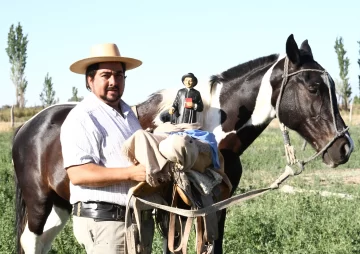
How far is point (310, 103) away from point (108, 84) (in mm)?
2079

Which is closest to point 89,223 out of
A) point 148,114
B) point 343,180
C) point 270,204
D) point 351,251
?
point 148,114

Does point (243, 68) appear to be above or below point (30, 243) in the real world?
above

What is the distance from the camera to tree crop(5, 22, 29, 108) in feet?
165

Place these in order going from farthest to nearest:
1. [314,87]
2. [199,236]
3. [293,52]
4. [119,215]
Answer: [293,52]
[314,87]
[199,236]
[119,215]

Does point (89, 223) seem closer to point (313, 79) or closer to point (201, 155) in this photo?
point (201, 155)

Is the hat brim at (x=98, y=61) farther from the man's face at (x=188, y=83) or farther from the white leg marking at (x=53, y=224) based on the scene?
the white leg marking at (x=53, y=224)

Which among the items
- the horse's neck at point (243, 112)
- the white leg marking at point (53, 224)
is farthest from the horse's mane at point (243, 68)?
the white leg marking at point (53, 224)

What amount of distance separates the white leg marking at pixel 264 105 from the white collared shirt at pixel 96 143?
6.46 ft

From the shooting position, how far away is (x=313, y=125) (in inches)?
192

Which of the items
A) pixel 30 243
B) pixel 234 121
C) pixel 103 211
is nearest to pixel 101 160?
pixel 103 211

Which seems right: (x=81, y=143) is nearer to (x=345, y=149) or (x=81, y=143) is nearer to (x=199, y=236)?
(x=199, y=236)

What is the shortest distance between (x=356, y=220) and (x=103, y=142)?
413 cm

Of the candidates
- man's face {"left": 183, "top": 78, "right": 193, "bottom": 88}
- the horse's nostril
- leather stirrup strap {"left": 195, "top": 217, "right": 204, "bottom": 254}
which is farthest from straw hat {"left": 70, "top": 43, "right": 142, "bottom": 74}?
the horse's nostril

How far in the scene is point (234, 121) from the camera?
5.10m
